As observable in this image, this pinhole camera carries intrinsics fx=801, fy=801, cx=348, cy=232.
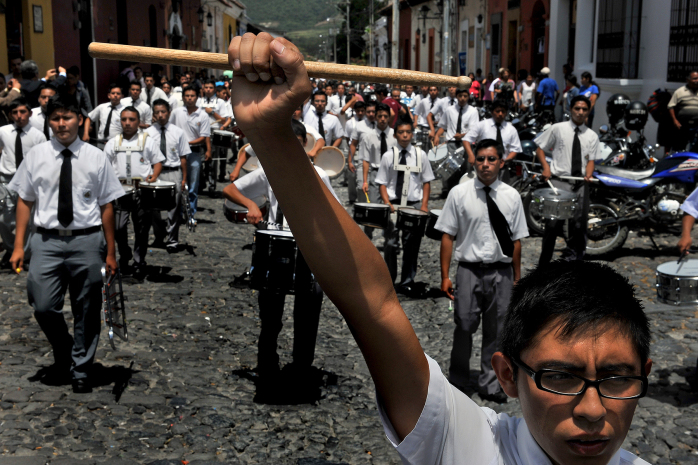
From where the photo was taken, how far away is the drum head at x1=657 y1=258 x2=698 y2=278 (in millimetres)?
5277

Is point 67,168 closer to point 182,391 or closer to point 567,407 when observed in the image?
point 182,391

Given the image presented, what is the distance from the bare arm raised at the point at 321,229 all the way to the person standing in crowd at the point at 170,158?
30.1 feet

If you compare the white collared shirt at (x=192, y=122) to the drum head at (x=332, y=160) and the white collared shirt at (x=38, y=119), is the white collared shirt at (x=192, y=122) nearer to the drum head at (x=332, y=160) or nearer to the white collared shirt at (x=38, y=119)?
the drum head at (x=332, y=160)

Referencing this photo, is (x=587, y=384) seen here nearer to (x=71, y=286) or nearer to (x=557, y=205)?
(x=71, y=286)

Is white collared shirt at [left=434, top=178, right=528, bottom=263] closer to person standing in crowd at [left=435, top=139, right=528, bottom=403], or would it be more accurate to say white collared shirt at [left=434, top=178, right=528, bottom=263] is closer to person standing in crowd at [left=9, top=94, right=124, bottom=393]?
person standing in crowd at [left=435, top=139, right=528, bottom=403]

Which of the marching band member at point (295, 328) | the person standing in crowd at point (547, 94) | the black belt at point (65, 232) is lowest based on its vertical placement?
the marching band member at point (295, 328)

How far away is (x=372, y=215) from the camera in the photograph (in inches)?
323

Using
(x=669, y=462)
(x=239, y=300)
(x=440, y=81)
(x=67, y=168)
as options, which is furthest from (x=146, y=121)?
(x=440, y=81)

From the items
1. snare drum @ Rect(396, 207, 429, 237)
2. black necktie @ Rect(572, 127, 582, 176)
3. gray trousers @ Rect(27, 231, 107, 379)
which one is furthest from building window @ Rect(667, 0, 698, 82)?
gray trousers @ Rect(27, 231, 107, 379)

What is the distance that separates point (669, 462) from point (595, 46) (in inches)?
651

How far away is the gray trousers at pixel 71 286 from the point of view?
565 centimetres

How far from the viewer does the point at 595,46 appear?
19.6 m

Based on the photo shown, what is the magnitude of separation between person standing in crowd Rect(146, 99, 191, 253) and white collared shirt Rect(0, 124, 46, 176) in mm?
1602

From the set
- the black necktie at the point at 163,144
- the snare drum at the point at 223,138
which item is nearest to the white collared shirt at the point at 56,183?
the black necktie at the point at 163,144
